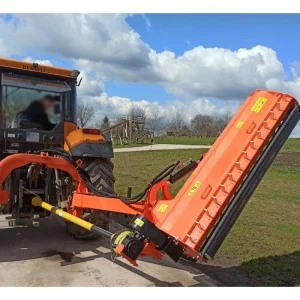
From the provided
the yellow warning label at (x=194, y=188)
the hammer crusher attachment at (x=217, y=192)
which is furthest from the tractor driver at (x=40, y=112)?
the yellow warning label at (x=194, y=188)

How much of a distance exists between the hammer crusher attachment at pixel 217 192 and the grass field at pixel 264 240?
1.37 metres

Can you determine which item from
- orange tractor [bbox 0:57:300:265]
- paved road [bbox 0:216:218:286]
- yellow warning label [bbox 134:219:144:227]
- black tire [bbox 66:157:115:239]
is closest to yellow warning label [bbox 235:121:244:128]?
orange tractor [bbox 0:57:300:265]

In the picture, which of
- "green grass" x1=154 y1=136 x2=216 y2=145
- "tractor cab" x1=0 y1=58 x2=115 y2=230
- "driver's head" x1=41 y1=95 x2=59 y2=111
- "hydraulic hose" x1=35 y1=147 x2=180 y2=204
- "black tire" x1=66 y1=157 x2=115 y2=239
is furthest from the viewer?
"green grass" x1=154 y1=136 x2=216 y2=145

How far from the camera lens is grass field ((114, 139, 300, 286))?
524 centimetres

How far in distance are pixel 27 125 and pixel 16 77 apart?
0.77 metres

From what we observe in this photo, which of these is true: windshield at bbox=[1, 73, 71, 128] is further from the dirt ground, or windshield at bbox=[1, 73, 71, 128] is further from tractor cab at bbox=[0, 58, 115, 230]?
the dirt ground

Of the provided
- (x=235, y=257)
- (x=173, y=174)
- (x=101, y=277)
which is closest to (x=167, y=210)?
(x=173, y=174)

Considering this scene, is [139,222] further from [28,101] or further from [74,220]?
[28,101]

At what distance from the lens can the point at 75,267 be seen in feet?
17.6

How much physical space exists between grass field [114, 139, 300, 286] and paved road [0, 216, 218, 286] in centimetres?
57

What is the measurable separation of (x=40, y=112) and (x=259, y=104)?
12.9ft

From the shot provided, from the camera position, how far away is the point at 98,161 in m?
6.46

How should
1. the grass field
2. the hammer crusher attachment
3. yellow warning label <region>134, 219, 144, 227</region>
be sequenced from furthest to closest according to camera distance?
the grass field → yellow warning label <region>134, 219, 144, 227</region> → the hammer crusher attachment

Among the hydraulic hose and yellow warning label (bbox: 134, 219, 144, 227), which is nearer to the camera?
yellow warning label (bbox: 134, 219, 144, 227)
